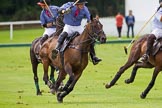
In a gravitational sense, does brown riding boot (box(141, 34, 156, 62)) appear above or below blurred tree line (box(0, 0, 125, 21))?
above

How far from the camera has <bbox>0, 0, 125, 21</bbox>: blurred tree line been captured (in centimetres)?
7662

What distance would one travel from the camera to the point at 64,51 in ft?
60.8

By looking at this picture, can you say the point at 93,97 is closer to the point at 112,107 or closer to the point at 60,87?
the point at 60,87

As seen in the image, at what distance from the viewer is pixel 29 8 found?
79438 mm

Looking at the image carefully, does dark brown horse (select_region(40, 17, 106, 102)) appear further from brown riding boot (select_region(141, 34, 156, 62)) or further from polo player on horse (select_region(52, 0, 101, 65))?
brown riding boot (select_region(141, 34, 156, 62))

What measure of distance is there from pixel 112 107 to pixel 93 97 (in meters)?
2.67

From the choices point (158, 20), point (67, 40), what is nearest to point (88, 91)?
point (67, 40)

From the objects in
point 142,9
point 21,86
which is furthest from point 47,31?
point 142,9

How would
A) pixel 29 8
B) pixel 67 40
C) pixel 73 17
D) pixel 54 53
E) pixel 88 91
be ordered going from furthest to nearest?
pixel 29 8 → pixel 88 91 → pixel 54 53 → pixel 73 17 → pixel 67 40

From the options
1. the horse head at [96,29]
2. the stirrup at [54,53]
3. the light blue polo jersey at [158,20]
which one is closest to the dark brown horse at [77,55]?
the horse head at [96,29]

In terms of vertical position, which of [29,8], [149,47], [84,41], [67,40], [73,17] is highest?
[73,17]

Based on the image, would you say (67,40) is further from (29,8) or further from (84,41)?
(29,8)

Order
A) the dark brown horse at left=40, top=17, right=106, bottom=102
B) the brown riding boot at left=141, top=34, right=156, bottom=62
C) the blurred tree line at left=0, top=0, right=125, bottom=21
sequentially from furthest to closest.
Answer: the blurred tree line at left=0, top=0, right=125, bottom=21 → the brown riding boot at left=141, top=34, right=156, bottom=62 → the dark brown horse at left=40, top=17, right=106, bottom=102

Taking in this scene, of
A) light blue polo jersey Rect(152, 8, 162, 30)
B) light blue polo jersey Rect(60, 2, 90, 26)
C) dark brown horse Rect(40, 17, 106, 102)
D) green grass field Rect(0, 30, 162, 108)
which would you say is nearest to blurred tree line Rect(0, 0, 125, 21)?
green grass field Rect(0, 30, 162, 108)
